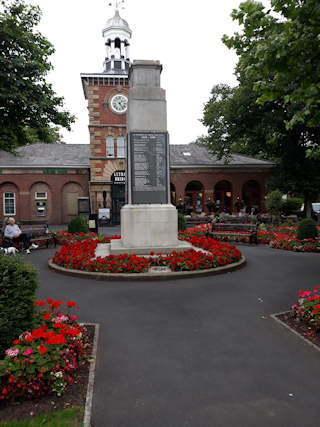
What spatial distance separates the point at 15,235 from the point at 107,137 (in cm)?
1956

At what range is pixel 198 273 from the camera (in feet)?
25.1

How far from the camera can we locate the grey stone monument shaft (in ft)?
30.6

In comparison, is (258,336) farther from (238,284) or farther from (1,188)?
(1,188)

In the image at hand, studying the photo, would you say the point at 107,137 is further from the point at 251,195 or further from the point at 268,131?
the point at 251,195

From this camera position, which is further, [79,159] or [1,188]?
[79,159]

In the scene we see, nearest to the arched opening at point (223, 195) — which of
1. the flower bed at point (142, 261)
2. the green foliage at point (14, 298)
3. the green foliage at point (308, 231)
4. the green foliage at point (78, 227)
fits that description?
the green foliage at point (308, 231)

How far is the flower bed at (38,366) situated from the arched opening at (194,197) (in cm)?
2910

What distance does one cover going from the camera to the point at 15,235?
38.3 feet

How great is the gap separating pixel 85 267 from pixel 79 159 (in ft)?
85.6

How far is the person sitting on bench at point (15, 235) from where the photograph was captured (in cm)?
1162

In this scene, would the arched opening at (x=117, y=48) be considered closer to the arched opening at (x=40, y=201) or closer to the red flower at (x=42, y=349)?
the arched opening at (x=40, y=201)

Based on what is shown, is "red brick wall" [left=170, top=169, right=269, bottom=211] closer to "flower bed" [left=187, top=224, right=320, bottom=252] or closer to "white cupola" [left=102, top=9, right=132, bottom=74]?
"white cupola" [left=102, top=9, right=132, bottom=74]

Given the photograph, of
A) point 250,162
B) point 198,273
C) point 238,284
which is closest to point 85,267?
point 198,273

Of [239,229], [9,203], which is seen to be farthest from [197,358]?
[9,203]
